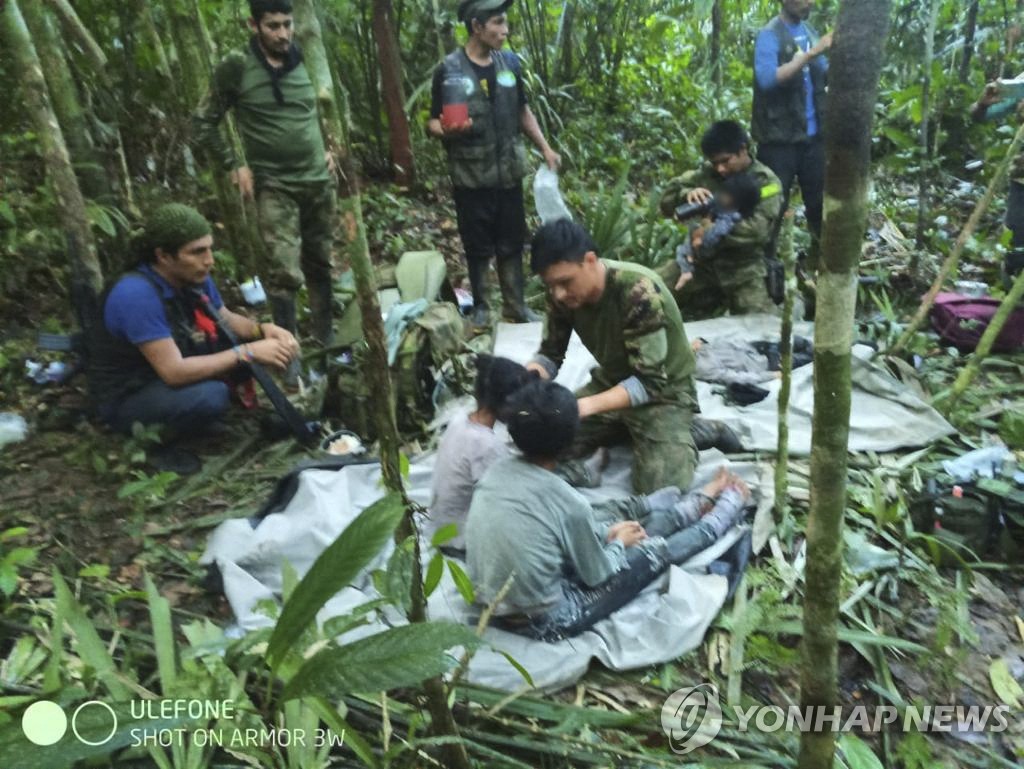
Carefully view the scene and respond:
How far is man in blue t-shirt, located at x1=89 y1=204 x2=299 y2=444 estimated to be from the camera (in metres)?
3.48

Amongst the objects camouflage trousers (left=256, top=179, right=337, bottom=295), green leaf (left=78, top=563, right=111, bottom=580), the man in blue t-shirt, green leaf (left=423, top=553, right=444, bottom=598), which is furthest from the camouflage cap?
green leaf (left=423, top=553, right=444, bottom=598)

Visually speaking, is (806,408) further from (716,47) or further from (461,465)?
(716,47)

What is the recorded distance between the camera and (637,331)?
11.1 feet

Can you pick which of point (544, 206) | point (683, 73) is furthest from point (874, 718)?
point (683, 73)

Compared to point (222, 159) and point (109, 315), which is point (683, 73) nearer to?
point (222, 159)

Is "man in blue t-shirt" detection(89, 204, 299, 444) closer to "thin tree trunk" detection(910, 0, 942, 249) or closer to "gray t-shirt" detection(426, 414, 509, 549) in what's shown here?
"gray t-shirt" detection(426, 414, 509, 549)

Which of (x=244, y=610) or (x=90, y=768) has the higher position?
(x=90, y=768)

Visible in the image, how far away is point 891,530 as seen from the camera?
316 centimetres

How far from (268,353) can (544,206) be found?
8.17 feet

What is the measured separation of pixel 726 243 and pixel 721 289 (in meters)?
0.37

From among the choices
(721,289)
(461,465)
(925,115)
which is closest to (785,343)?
(461,465)

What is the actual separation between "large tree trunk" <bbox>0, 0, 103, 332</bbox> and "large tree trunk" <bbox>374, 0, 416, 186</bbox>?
2.95 m

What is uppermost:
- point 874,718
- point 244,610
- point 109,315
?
point 109,315

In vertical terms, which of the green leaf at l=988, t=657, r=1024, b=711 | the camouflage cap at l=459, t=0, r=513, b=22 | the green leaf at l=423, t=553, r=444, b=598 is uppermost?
the camouflage cap at l=459, t=0, r=513, b=22
